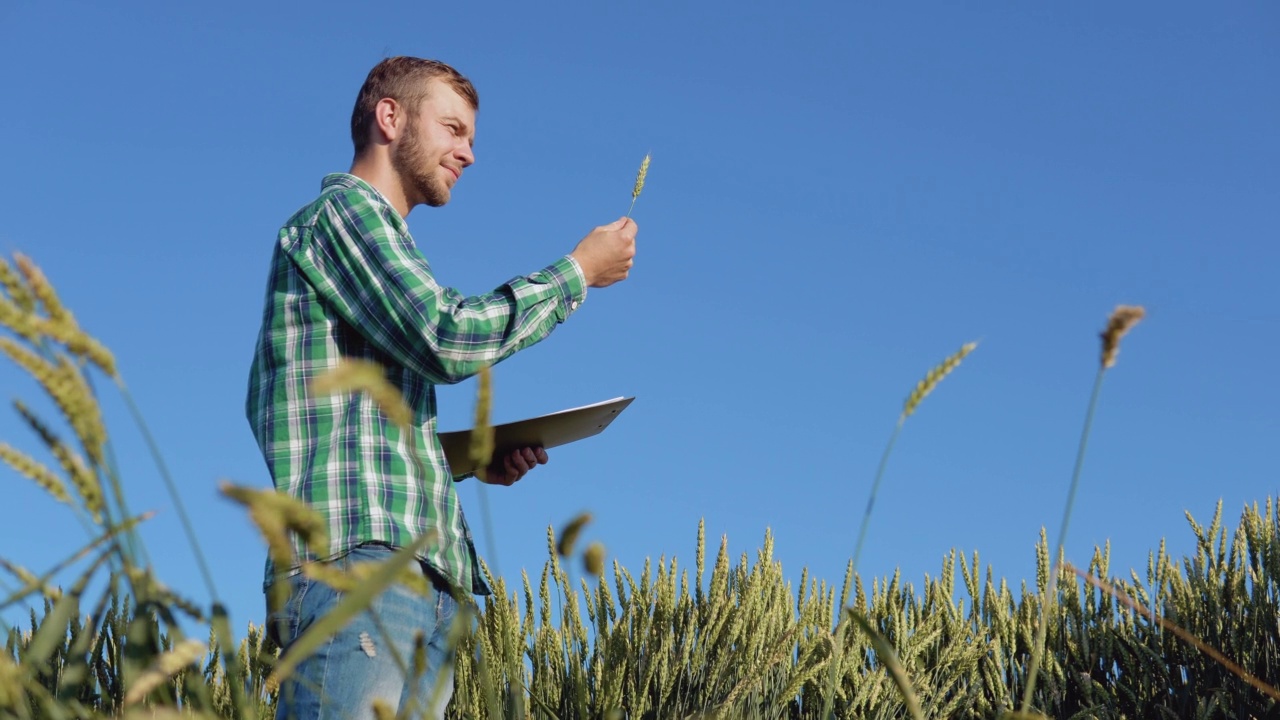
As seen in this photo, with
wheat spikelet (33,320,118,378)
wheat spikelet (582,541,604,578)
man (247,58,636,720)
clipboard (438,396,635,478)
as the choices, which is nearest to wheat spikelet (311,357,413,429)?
wheat spikelet (33,320,118,378)

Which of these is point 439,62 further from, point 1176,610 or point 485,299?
point 1176,610

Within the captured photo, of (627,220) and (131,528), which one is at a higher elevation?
(627,220)

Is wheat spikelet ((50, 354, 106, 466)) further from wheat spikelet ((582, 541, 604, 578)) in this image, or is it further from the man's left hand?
the man's left hand

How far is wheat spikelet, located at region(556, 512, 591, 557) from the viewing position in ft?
→ 3.58

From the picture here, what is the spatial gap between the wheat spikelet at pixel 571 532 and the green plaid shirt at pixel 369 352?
803mm

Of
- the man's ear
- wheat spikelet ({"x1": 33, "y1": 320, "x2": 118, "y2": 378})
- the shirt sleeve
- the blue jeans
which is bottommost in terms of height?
the blue jeans

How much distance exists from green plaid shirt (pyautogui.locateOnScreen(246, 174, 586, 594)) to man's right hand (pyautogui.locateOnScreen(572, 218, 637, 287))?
0.05 metres

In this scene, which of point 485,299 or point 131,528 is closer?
point 131,528

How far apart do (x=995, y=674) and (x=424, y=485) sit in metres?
1.97

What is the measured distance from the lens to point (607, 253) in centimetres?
225

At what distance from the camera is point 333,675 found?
1.79 meters

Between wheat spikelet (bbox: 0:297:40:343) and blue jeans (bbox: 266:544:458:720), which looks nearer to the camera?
wheat spikelet (bbox: 0:297:40:343)

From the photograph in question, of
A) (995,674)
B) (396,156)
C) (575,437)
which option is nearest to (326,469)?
(575,437)

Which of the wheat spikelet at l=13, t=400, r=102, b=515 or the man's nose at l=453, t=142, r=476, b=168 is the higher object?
the man's nose at l=453, t=142, r=476, b=168
